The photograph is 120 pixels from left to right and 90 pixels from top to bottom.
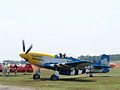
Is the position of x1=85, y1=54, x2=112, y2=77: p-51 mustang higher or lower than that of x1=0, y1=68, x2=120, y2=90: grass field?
higher

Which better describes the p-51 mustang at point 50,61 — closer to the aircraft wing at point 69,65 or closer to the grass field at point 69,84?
the aircraft wing at point 69,65

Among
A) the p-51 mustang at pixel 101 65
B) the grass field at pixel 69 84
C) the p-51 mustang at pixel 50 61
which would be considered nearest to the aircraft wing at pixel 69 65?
the p-51 mustang at pixel 50 61

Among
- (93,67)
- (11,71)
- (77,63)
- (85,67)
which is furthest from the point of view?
(11,71)

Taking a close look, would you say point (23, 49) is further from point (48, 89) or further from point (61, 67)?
point (48, 89)

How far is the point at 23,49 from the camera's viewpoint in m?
35.2

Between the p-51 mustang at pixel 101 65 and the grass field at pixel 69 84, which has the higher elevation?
the p-51 mustang at pixel 101 65

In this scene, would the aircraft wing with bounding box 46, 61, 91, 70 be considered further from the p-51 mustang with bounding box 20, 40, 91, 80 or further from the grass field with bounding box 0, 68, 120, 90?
the grass field with bounding box 0, 68, 120, 90

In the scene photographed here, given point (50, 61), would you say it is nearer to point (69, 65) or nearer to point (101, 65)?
point (69, 65)

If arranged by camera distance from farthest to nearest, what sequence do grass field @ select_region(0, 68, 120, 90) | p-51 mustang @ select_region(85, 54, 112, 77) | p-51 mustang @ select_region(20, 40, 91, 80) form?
p-51 mustang @ select_region(85, 54, 112, 77) < p-51 mustang @ select_region(20, 40, 91, 80) < grass field @ select_region(0, 68, 120, 90)

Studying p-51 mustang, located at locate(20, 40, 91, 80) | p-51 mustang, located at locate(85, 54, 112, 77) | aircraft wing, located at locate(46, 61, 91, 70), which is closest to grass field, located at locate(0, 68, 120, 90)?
aircraft wing, located at locate(46, 61, 91, 70)

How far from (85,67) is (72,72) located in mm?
1857

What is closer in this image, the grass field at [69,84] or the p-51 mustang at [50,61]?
the grass field at [69,84]

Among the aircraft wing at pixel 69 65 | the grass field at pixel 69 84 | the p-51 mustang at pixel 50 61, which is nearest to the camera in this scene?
the grass field at pixel 69 84

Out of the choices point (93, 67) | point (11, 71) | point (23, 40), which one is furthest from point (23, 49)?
point (11, 71)
